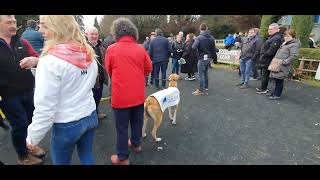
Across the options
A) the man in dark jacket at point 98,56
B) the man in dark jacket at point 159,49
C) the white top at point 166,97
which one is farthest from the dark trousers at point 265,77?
the man in dark jacket at point 98,56

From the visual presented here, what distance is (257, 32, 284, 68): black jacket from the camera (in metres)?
7.13

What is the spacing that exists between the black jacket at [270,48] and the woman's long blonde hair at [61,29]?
612 cm

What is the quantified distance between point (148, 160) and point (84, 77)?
2.00m

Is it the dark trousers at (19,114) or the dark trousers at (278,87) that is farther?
the dark trousers at (278,87)

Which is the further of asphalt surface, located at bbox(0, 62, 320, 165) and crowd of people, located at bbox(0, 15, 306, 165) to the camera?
asphalt surface, located at bbox(0, 62, 320, 165)

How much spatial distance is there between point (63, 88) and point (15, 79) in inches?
55.7

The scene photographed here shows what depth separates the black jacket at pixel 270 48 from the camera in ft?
23.4

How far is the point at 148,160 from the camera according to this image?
3867 mm

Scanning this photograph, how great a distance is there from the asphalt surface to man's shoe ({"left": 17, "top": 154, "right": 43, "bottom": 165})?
15 cm

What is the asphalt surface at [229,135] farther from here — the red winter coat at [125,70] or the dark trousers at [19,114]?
the red winter coat at [125,70]

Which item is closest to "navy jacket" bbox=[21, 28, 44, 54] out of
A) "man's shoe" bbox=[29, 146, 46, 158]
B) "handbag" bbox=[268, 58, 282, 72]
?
"man's shoe" bbox=[29, 146, 46, 158]

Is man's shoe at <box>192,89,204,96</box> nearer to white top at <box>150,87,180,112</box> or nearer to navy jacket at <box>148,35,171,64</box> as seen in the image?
navy jacket at <box>148,35,171,64</box>

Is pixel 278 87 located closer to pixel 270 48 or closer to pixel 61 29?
pixel 270 48

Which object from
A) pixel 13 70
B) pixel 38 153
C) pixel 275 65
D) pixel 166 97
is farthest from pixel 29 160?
pixel 275 65
